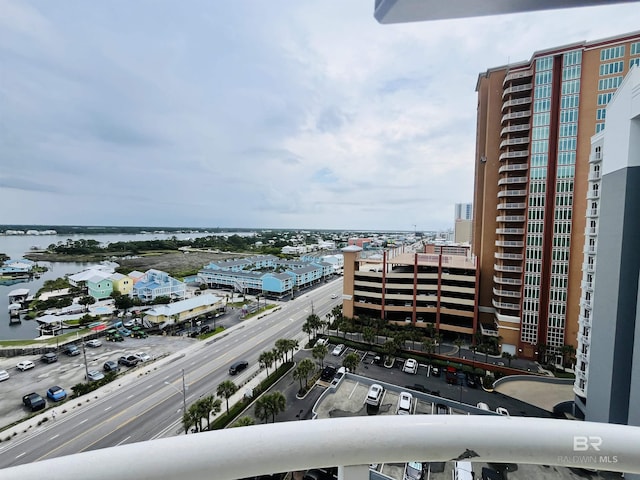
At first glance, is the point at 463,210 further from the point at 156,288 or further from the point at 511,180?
the point at 156,288

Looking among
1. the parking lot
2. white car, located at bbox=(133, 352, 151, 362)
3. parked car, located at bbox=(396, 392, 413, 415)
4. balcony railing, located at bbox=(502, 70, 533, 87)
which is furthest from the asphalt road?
balcony railing, located at bbox=(502, 70, 533, 87)

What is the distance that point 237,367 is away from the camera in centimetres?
1967

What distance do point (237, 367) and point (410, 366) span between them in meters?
12.5

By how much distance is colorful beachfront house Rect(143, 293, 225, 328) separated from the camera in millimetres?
28266

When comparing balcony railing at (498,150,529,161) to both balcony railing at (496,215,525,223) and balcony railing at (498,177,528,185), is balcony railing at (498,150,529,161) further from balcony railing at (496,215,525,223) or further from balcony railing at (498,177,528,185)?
balcony railing at (496,215,525,223)

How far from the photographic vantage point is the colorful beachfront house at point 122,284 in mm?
38188

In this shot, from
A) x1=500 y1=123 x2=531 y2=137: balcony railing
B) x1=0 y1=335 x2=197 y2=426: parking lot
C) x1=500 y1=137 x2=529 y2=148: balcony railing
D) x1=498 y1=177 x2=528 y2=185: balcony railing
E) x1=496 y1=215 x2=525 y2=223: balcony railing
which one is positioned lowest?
x1=0 y1=335 x2=197 y2=426: parking lot

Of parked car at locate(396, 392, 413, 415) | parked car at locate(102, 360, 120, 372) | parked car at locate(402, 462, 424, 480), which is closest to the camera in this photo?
parked car at locate(402, 462, 424, 480)

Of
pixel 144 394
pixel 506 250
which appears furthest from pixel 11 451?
pixel 506 250

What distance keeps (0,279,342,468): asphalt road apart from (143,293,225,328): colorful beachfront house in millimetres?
6049

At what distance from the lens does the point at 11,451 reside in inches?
508

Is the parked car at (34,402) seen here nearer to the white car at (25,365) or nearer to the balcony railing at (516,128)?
the white car at (25,365)

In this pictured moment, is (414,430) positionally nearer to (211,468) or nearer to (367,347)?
(211,468)

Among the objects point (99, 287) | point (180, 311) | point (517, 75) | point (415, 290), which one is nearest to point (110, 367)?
point (180, 311)
